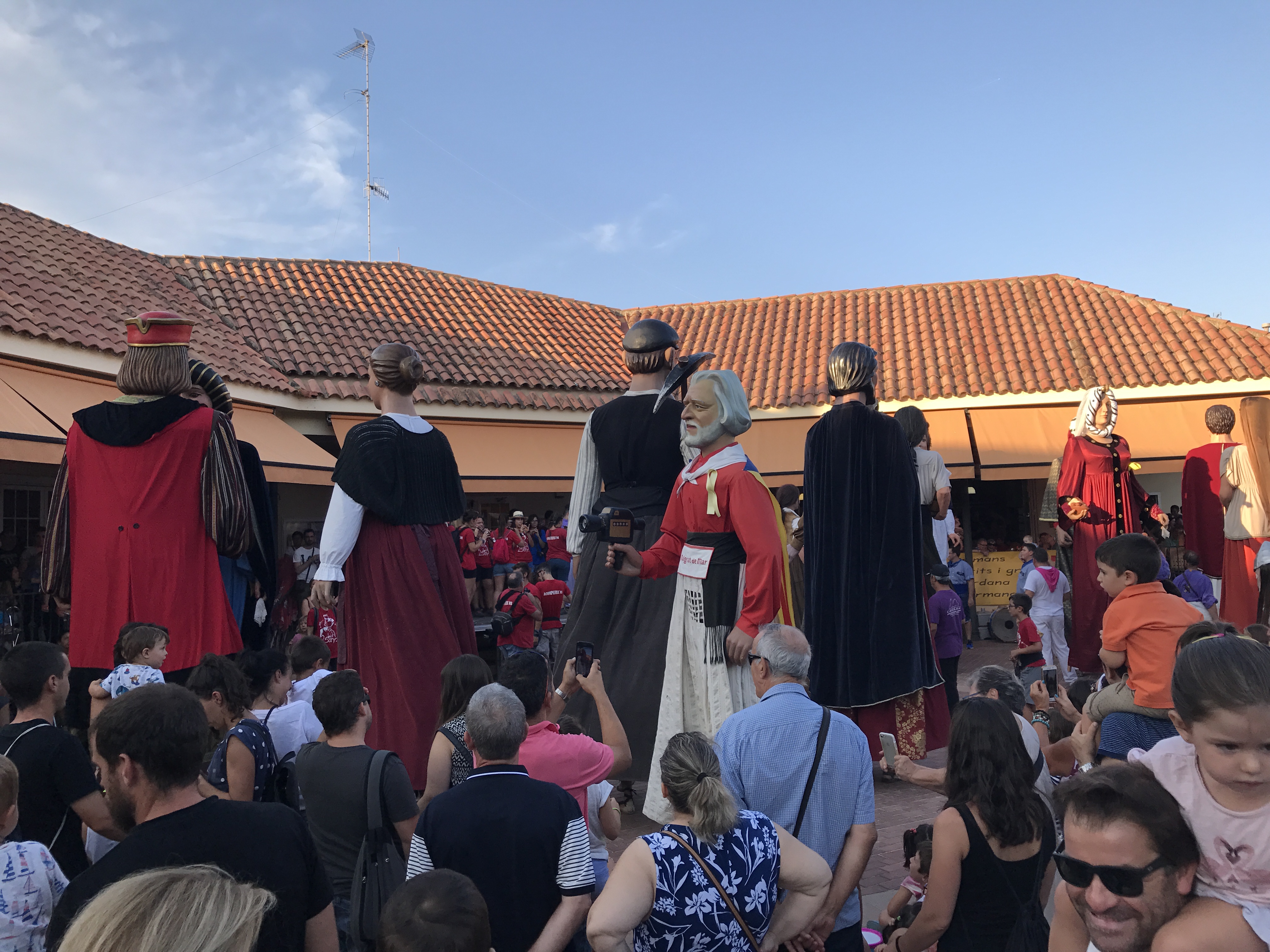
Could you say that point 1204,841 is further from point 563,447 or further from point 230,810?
point 563,447

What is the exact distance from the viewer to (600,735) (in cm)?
436

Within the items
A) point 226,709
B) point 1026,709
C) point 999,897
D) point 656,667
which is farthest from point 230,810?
point 1026,709

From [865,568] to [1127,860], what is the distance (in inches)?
107

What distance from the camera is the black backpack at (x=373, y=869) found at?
2.61 m

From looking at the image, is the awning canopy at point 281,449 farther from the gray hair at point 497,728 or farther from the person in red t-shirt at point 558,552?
the gray hair at point 497,728

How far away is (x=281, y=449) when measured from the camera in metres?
12.5

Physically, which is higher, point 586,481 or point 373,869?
point 586,481

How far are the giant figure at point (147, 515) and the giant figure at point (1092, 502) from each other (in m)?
5.20

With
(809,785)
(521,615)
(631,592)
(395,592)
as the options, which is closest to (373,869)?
(809,785)

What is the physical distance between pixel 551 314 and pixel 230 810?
18.4 meters

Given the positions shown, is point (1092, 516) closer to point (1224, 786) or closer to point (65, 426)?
point (1224, 786)

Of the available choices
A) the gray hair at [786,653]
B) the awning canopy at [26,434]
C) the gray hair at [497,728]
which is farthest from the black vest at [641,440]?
the awning canopy at [26,434]

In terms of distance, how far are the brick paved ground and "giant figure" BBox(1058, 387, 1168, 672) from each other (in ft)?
4.78

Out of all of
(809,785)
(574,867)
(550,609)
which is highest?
(809,785)
